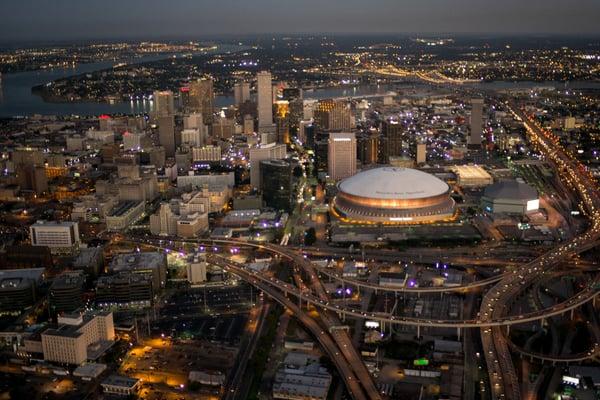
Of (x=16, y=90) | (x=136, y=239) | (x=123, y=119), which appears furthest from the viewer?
(x=16, y=90)

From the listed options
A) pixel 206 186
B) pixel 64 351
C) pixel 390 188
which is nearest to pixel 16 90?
pixel 206 186

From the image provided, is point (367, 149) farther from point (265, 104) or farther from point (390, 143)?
point (265, 104)

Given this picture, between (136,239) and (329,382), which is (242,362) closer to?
(329,382)

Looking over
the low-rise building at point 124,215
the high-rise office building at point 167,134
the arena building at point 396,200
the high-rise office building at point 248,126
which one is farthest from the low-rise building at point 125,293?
the high-rise office building at point 248,126

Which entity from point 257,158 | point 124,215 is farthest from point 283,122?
point 124,215

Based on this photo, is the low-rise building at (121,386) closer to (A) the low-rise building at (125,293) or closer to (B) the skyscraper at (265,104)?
(A) the low-rise building at (125,293)

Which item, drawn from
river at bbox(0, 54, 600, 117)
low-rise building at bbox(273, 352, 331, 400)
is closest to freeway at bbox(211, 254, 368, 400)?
low-rise building at bbox(273, 352, 331, 400)
